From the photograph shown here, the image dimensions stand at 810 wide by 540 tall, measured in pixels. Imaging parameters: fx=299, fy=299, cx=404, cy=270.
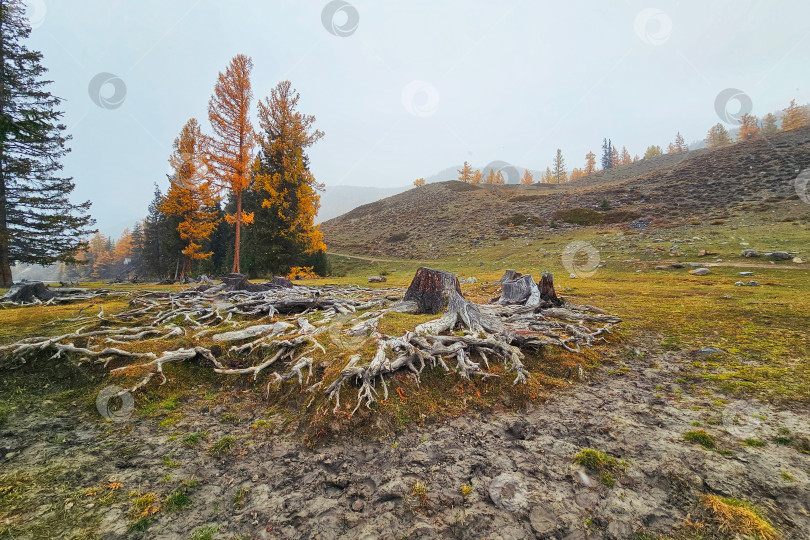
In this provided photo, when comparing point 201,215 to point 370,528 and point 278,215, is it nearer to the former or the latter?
point 278,215

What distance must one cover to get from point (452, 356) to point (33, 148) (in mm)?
29408

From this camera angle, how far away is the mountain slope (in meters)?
43.6

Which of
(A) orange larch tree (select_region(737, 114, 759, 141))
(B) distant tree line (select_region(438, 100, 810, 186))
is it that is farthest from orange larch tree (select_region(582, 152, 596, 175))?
(A) orange larch tree (select_region(737, 114, 759, 141))

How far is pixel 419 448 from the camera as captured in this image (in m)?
4.54

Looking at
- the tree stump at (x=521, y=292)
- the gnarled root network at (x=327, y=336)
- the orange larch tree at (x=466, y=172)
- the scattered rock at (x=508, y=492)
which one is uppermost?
Answer: the orange larch tree at (x=466, y=172)

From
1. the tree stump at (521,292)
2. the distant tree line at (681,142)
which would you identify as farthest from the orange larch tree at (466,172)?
the tree stump at (521,292)

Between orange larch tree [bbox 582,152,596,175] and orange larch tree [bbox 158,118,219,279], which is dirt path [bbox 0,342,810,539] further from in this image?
orange larch tree [bbox 582,152,596,175]

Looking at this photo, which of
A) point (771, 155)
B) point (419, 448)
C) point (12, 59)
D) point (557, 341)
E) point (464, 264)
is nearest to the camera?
point (419, 448)

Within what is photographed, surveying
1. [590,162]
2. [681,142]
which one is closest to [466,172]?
[590,162]

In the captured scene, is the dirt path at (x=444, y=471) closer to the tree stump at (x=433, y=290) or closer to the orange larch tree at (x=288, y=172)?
the tree stump at (x=433, y=290)

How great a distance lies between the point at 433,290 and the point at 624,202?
191ft

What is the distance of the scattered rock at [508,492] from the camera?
3.51 metres

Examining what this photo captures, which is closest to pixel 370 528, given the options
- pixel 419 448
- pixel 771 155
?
pixel 419 448

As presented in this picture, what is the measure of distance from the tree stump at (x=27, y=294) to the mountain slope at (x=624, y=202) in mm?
38534
